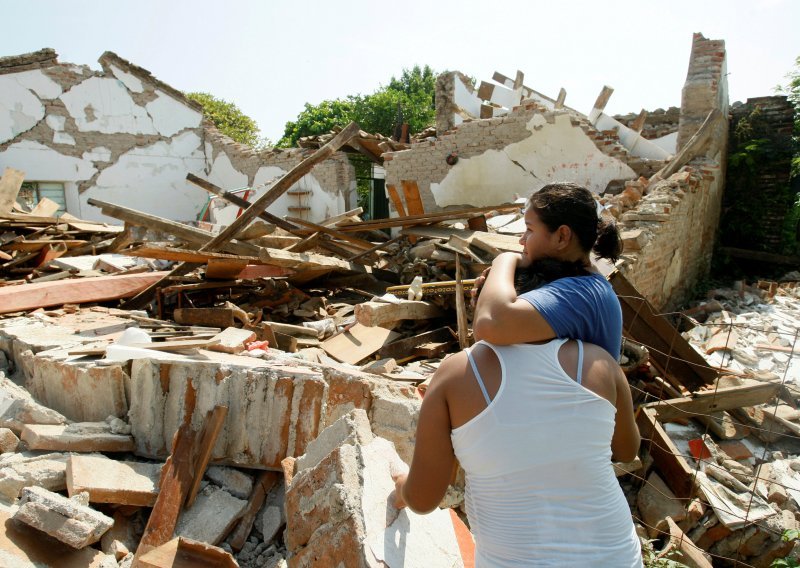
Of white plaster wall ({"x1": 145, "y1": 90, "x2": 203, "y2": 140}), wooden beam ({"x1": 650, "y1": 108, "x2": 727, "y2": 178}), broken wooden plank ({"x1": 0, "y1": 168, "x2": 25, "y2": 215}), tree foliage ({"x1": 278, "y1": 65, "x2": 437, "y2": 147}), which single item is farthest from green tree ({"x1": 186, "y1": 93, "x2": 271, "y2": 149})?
wooden beam ({"x1": 650, "y1": 108, "x2": 727, "y2": 178})

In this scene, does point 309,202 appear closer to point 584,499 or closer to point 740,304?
point 740,304

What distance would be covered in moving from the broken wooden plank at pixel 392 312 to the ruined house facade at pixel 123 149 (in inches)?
343

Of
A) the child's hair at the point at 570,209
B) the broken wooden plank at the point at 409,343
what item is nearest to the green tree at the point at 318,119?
the broken wooden plank at the point at 409,343

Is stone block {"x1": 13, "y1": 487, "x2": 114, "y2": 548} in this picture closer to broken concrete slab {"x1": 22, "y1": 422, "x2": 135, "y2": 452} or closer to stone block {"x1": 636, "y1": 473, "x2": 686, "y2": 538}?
broken concrete slab {"x1": 22, "y1": 422, "x2": 135, "y2": 452}

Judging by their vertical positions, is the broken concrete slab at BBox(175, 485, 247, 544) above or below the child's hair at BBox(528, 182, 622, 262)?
below

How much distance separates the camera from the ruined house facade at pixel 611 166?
7656 millimetres

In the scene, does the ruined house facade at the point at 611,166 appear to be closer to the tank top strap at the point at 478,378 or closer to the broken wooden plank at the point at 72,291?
the broken wooden plank at the point at 72,291

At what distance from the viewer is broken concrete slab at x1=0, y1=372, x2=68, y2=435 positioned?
9.87ft

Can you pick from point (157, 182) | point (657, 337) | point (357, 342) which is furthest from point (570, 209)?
point (157, 182)

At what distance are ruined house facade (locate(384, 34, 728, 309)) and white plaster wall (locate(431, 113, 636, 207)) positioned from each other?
0.06 feet

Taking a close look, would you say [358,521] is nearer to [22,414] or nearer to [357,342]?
[22,414]

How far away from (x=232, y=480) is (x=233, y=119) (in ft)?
90.3

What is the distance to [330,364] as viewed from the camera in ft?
13.3

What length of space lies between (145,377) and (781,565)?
4.00m
